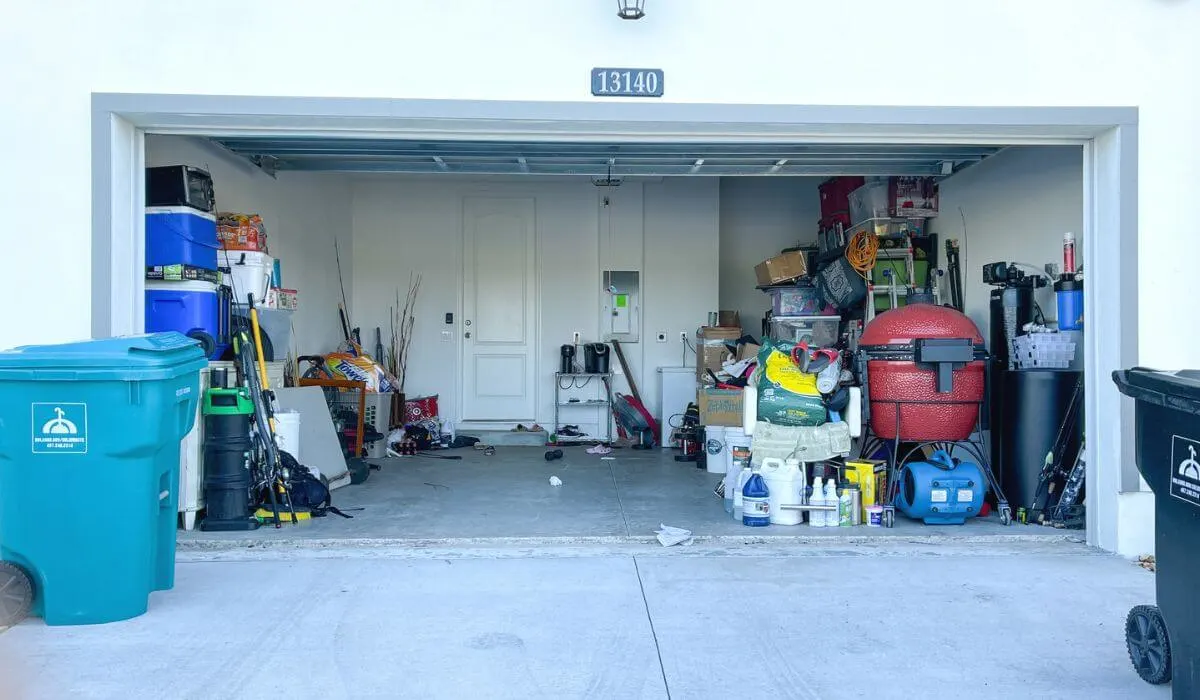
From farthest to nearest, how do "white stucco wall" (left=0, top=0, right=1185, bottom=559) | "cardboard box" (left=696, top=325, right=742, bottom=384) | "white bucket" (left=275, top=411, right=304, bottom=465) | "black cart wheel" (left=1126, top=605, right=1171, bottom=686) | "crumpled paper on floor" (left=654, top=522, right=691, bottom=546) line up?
"cardboard box" (left=696, top=325, right=742, bottom=384) < "white bucket" (left=275, top=411, right=304, bottom=465) < "crumpled paper on floor" (left=654, top=522, right=691, bottom=546) < "white stucco wall" (left=0, top=0, right=1185, bottom=559) < "black cart wheel" (left=1126, top=605, right=1171, bottom=686)

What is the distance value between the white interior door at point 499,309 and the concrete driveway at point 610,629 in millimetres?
4453

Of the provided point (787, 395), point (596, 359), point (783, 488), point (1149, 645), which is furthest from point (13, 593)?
point (596, 359)

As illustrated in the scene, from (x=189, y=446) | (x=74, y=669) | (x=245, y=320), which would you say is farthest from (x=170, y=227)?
(x=74, y=669)

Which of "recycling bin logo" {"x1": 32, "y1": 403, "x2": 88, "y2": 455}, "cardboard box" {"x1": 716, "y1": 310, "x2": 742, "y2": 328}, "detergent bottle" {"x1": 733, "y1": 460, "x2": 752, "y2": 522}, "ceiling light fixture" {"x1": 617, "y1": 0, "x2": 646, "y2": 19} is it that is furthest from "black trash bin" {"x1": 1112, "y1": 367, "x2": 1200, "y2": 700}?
"cardboard box" {"x1": 716, "y1": 310, "x2": 742, "y2": 328}

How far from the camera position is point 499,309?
8797 mm

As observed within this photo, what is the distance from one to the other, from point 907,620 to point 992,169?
392cm

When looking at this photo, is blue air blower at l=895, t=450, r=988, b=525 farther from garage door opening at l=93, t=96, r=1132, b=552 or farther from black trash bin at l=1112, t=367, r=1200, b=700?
black trash bin at l=1112, t=367, r=1200, b=700

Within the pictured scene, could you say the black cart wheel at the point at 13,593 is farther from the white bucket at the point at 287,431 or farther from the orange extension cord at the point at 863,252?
the orange extension cord at the point at 863,252

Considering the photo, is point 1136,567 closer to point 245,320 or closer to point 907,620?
point 907,620

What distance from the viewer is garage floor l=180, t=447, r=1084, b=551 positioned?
4512 mm

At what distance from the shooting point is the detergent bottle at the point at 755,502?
4.70 meters

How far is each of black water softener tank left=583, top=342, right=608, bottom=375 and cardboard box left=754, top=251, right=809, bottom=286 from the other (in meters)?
1.79

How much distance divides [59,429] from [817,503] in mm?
3654

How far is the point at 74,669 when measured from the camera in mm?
2797
